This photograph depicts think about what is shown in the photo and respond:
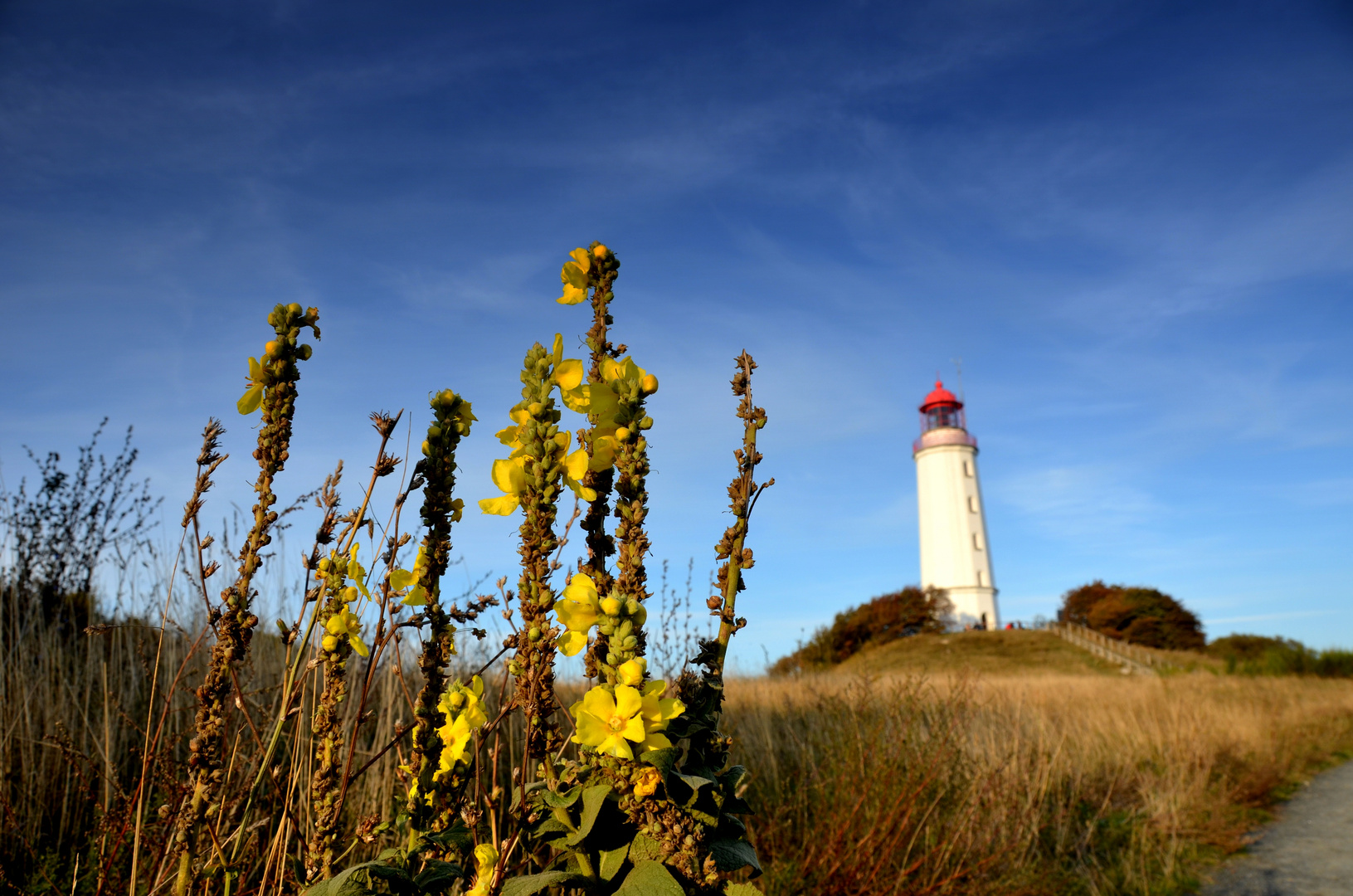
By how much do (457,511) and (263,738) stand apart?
9.55ft

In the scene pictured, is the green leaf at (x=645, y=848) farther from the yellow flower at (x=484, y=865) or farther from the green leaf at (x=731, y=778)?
the yellow flower at (x=484, y=865)

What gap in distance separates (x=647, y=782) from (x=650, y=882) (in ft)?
0.43

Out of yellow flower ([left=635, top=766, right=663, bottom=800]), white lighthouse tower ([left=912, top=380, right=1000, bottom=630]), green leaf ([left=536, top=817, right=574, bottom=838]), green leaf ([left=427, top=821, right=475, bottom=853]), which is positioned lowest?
green leaf ([left=427, top=821, right=475, bottom=853])

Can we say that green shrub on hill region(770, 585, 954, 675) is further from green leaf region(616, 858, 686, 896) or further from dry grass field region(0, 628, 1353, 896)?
green leaf region(616, 858, 686, 896)

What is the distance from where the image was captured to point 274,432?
4.79 feet

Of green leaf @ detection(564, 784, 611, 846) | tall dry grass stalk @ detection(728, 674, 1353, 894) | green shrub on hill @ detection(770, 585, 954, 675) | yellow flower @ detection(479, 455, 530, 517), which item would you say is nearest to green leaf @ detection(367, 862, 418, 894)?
green leaf @ detection(564, 784, 611, 846)

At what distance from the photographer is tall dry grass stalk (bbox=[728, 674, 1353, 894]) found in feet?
14.1

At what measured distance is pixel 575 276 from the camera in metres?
1.37

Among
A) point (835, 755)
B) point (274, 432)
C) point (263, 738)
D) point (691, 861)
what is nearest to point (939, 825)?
point (835, 755)

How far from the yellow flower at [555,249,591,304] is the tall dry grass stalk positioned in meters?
3.29

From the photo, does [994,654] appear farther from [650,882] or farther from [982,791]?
[650,882]

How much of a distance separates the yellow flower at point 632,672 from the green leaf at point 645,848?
0.74 ft

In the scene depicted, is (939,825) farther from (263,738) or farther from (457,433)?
(457,433)

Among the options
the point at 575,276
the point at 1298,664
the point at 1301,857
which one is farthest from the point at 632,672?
the point at 1298,664
